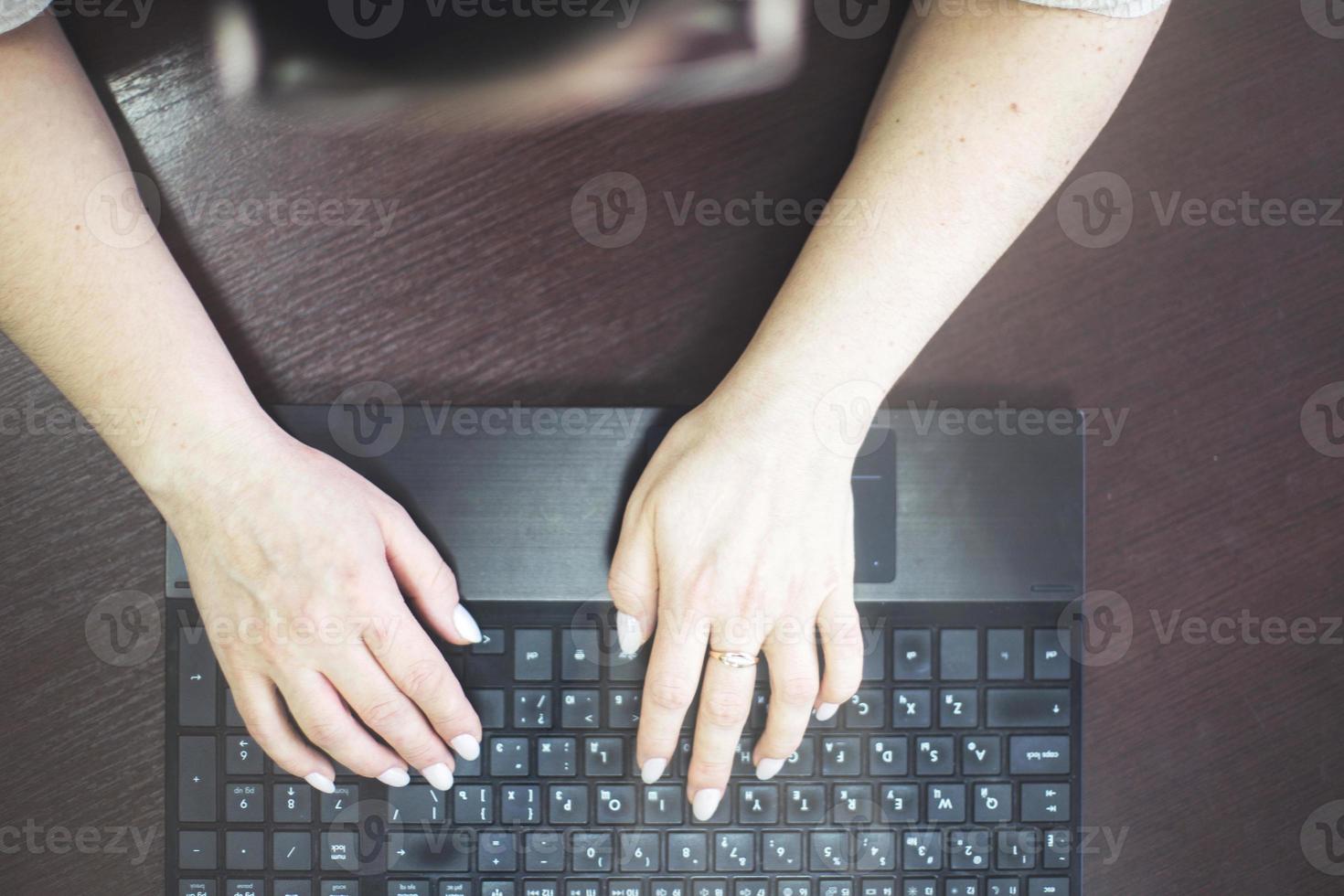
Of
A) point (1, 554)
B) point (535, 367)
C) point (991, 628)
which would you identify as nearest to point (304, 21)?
point (535, 367)

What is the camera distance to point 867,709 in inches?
21.1

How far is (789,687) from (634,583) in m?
0.10

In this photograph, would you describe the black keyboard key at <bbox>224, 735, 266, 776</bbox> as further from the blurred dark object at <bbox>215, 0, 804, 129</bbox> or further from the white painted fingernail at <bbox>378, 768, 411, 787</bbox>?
the blurred dark object at <bbox>215, 0, 804, 129</bbox>

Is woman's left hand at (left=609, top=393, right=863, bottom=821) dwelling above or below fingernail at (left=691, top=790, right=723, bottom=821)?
above

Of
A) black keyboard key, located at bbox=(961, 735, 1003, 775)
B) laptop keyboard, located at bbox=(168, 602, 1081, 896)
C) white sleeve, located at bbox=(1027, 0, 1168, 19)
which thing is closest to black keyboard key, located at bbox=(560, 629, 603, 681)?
laptop keyboard, located at bbox=(168, 602, 1081, 896)

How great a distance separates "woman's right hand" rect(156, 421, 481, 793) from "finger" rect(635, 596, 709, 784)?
0.10 meters

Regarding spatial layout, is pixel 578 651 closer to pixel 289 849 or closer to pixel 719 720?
pixel 719 720

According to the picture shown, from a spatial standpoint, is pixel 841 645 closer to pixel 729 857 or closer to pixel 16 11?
pixel 729 857

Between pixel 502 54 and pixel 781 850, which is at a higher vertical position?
pixel 502 54

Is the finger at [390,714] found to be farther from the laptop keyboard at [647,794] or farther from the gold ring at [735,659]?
the gold ring at [735,659]

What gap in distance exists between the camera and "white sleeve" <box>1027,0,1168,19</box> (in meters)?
0.49

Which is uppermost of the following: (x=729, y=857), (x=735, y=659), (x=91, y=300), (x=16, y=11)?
(x=16, y=11)

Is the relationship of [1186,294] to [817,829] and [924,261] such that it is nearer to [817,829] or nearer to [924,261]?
[924,261]

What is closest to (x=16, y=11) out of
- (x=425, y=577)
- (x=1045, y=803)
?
(x=425, y=577)
